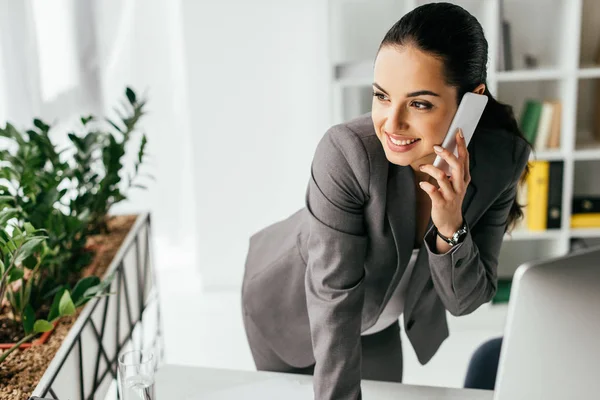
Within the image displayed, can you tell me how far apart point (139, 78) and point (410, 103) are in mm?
2673

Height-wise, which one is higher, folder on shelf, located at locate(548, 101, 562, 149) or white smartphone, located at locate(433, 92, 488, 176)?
white smartphone, located at locate(433, 92, 488, 176)

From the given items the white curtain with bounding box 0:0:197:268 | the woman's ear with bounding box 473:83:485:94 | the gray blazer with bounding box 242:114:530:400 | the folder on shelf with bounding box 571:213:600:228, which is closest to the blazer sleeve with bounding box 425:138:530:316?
the gray blazer with bounding box 242:114:530:400

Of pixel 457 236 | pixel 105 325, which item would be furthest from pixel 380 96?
pixel 105 325

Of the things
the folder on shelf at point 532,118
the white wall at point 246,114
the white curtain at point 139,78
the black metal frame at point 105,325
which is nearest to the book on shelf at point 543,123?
the folder on shelf at point 532,118

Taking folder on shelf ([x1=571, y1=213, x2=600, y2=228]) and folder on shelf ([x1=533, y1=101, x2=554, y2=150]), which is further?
folder on shelf ([x1=571, y1=213, x2=600, y2=228])

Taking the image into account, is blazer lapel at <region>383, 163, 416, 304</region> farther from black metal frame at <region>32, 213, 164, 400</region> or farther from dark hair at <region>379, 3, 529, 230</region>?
black metal frame at <region>32, 213, 164, 400</region>

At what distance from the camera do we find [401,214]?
133 centimetres

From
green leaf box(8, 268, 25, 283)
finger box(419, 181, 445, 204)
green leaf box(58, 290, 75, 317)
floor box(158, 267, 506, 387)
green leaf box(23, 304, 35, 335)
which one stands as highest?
finger box(419, 181, 445, 204)

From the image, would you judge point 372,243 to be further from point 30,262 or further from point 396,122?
point 30,262

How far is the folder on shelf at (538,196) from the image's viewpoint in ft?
10.1

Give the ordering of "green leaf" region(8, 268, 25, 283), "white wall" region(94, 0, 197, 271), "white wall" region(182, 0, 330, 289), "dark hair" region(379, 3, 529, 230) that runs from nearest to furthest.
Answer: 1. "dark hair" region(379, 3, 529, 230)
2. "green leaf" region(8, 268, 25, 283)
3. "white wall" region(182, 0, 330, 289)
4. "white wall" region(94, 0, 197, 271)

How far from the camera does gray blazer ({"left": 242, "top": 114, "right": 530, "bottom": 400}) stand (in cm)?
127

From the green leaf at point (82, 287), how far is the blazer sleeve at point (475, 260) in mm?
723

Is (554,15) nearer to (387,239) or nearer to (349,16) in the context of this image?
(349,16)
